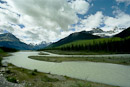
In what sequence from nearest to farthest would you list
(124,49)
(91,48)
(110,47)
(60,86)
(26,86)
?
(26,86), (60,86), (124,49), (110,47), (91,48)

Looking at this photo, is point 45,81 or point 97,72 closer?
point 45,81

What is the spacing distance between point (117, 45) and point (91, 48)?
1548 inches

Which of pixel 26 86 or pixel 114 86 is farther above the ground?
pixel 26 86

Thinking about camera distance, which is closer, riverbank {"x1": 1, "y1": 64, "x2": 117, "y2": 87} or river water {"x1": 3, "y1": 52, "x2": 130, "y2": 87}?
riverbank {"x1": 1, "y1": 64, "x2": 117, "y2": 87}

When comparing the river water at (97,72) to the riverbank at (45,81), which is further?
the river water at (97,72)

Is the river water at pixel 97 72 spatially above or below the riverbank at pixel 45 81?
below

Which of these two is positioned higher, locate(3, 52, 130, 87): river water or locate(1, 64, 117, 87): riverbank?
locate(1, 64, 117, 87): riverbank

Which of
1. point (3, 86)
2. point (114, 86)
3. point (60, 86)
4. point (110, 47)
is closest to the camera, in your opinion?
point (3, 86)

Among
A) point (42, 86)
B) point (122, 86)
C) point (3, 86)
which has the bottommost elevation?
point (122, 86)

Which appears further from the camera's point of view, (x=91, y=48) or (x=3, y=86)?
(x=91, y=48)

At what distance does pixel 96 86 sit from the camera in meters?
18.4

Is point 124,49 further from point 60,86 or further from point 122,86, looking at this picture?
point 60,86

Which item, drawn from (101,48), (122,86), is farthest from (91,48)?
(122,86)

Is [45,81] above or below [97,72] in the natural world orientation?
above
